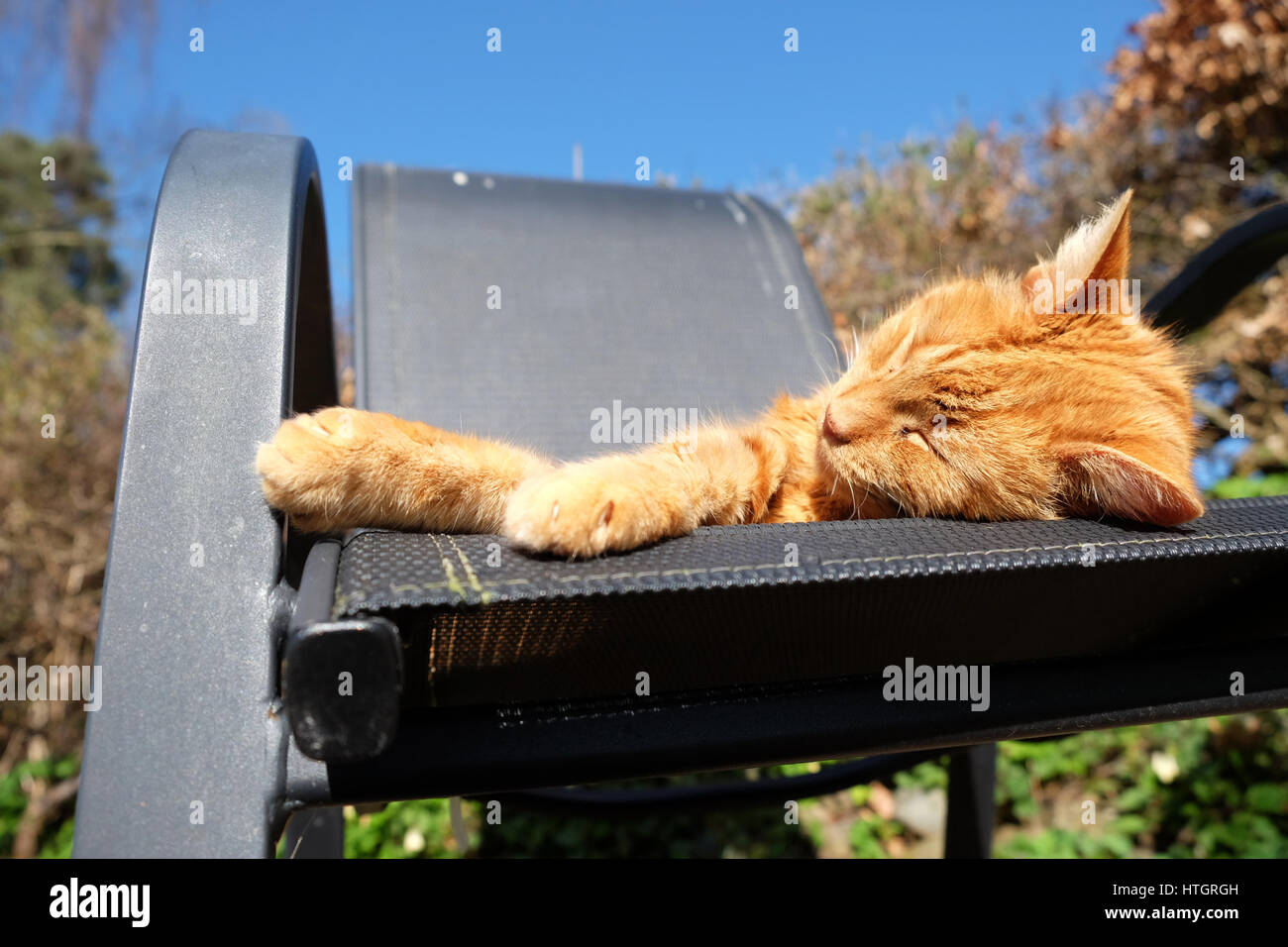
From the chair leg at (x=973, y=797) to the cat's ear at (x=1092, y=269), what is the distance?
50.4 inches

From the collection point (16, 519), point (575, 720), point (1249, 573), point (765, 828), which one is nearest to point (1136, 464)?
point (1249, 573)

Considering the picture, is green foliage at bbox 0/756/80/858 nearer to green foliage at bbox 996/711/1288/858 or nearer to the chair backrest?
the chair backrest

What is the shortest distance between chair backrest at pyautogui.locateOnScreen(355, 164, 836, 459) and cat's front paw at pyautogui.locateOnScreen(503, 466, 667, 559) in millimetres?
919

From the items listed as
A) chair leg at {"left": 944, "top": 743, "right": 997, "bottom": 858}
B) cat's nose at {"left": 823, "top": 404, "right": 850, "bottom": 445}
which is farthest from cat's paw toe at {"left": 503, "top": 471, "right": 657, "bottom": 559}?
chair leg at {"left": 944, "top": 743, "right": 997, "bottom": 858}

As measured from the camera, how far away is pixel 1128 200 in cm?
146

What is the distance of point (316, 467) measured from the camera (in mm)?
992

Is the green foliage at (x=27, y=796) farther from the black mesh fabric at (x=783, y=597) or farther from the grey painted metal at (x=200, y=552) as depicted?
the black mesh fabric at (x=783, y=597)

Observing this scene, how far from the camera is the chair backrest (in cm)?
213

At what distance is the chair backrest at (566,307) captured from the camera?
7.00 feet

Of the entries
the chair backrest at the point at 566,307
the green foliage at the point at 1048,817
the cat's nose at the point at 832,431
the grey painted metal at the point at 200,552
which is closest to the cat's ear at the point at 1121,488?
the cat's nose at the point at 832,431

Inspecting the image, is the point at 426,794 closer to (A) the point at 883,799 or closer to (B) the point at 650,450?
(B) the point at 650,450

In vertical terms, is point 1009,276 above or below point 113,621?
above

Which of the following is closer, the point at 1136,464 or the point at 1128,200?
the point at 1136,464

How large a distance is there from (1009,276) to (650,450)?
89 cm
